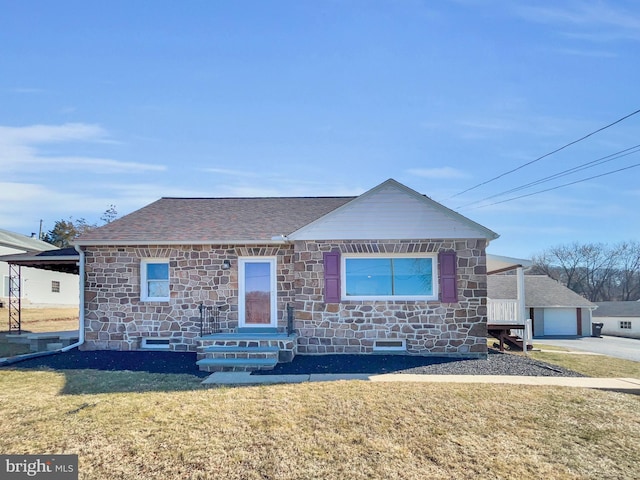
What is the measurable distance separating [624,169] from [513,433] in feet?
47.5

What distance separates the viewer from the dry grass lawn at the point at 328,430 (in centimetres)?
Answer: 414

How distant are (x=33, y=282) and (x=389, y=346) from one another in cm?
2576

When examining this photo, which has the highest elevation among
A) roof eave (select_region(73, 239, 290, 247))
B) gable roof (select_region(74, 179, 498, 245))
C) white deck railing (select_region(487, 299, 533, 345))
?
gable roof (select_region(74, 179, 498, 245))

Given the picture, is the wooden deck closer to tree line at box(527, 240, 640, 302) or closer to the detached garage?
the detached garage

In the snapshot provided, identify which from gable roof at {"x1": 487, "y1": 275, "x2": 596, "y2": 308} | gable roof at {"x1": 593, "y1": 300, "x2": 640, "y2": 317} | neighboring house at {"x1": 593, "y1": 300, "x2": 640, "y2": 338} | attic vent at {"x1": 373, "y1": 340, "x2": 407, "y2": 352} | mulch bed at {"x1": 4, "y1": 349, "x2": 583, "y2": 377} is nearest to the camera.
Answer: mulch bed at {"x1": 4, "y1": 349, "x2": 583, "y2": 377}

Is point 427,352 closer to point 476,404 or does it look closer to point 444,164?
point 476,404

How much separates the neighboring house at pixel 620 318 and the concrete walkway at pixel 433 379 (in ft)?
131

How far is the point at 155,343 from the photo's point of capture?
431 inches

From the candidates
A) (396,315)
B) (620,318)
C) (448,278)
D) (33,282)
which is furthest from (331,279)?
(620,318)

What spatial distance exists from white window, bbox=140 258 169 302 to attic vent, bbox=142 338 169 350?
111cm

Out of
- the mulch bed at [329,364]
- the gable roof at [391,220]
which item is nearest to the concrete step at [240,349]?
the mulch bed at [329,364]

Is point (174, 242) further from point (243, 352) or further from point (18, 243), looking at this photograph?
point (18, 243)

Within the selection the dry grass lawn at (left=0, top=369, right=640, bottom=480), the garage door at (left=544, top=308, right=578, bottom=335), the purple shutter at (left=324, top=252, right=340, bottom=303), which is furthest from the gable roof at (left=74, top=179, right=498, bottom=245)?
the garage door at (left=544, top=308, right=578, bottom=335)

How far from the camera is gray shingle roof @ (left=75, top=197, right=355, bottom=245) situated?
10.8 meters
